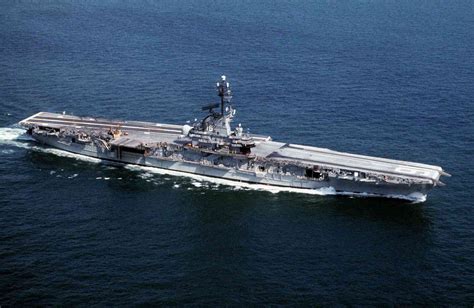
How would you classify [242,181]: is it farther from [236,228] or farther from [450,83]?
[450,83]

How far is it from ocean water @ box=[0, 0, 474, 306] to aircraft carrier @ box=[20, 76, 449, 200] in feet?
8.29

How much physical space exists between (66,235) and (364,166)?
41.7 metres

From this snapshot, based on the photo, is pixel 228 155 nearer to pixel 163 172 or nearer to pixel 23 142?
pixel 163 172

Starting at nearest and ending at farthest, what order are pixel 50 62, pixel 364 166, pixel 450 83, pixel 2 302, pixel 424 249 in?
pixel 2 302
pixel 424 249
pixel 364 166
pixel 450 83
pixel 50 62

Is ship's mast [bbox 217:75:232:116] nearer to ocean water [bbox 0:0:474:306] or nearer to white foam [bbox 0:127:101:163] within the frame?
ocean water [bbox 0:0:474:306]

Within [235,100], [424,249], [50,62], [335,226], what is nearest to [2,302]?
[335,226]

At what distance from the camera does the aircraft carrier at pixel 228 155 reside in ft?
300

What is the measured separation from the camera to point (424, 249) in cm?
7769

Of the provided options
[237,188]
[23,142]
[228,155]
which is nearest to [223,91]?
[228,155]

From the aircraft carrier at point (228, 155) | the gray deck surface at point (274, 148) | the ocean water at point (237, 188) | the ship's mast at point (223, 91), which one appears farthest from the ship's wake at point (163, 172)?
the ship's mast at point (223, 91)

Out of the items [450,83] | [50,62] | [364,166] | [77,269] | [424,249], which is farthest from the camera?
[50,62]

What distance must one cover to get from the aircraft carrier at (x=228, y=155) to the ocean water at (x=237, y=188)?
2.53m

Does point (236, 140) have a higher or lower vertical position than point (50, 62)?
lower

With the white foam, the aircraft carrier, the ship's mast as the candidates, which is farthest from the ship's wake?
the ship's mast
